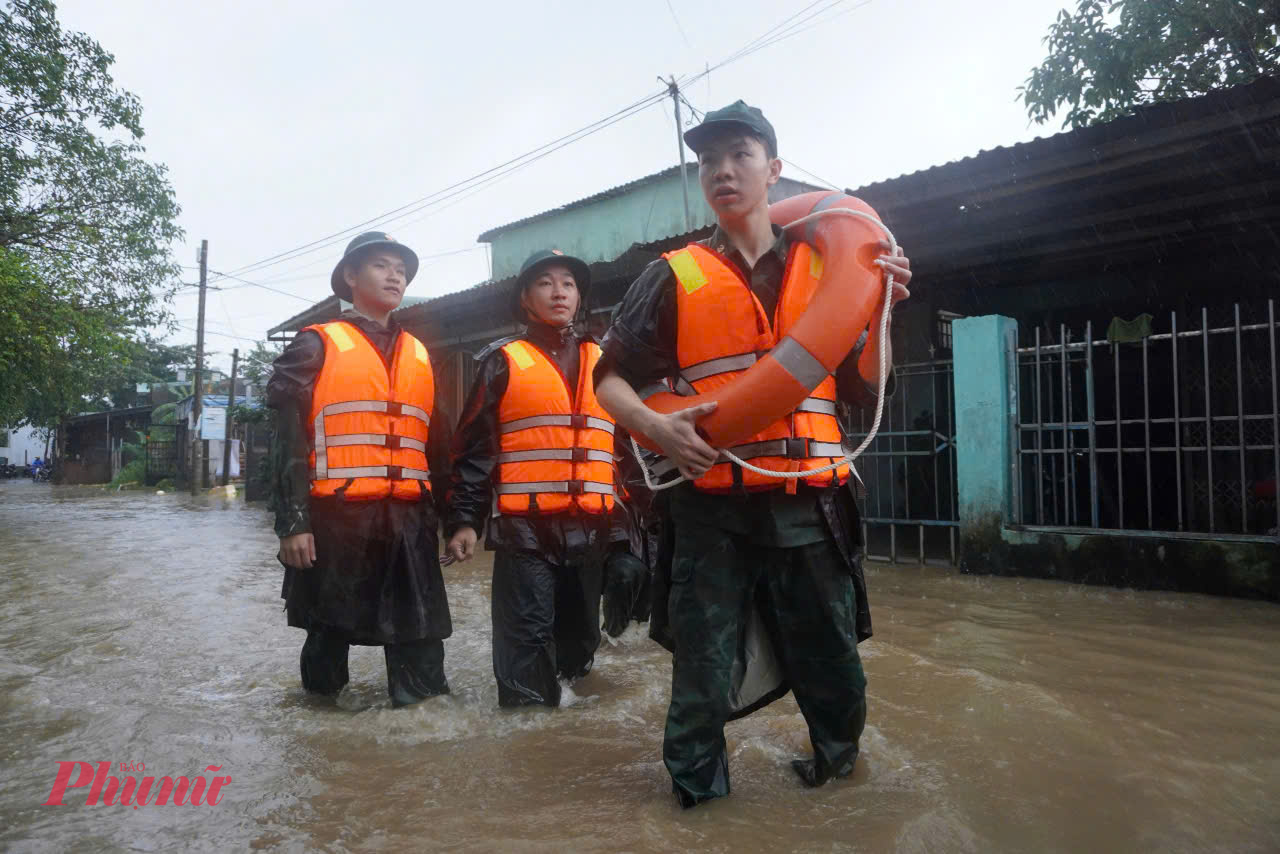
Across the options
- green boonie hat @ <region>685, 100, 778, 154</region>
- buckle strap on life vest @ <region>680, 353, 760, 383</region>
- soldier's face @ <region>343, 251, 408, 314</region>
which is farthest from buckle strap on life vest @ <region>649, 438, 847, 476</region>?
soldier's face @ <region>343, 251, 408, 314</region>

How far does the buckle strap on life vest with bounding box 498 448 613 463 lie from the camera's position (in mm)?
3432

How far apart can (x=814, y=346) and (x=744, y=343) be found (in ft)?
0.79

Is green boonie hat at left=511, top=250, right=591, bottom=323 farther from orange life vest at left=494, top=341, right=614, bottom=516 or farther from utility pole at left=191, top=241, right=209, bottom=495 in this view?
utility pole at left=191, top=241, right=209, bottom=495

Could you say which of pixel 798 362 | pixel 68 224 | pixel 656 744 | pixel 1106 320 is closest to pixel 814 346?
pixel 798 362

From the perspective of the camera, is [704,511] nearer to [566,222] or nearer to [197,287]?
[566,222]

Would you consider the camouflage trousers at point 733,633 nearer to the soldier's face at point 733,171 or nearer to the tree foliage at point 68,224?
the soldier's face at point 733,171

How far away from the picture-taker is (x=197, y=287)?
89.9ft

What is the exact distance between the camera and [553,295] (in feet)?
11.8

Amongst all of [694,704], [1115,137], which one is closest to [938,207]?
[1115,137]

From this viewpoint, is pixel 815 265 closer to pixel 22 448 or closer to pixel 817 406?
pixel 817 406

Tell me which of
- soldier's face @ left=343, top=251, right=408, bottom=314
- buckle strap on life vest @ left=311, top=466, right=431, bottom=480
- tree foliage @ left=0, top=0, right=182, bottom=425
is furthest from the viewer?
tree foliage @ left=0, top=0, right=182, bottom=425

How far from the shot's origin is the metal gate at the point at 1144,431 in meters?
6.04

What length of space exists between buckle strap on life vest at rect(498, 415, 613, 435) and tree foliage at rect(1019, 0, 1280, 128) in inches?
348

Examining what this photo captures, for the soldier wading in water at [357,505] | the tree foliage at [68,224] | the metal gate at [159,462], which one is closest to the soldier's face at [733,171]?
the soldier wading in water at [357,505]
